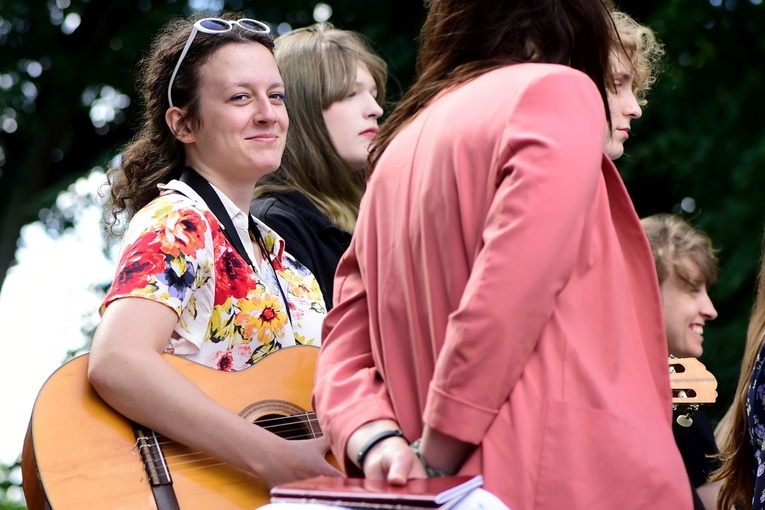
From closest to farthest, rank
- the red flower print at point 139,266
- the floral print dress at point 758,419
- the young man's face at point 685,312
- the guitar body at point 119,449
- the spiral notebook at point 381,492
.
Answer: the spiral notebook at point 381,492, the guitar body at point 119,449, the red flower print at point 139,266, the floral print dress at point 758,419, the young man's face at point 685,312

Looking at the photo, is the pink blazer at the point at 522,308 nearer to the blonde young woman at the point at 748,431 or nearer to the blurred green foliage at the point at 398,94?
the blonde young woman at the point at 748,431

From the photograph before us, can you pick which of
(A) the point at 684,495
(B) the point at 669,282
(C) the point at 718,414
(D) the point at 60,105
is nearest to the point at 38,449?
(A) the point at 684,495

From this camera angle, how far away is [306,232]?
3.38 m

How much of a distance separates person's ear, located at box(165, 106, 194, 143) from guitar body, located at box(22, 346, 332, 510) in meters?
0.73

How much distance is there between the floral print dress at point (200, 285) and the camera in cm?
254

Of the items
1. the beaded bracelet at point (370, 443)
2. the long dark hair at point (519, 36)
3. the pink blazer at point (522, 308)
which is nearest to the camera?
the pink blazer at point (522, 308)

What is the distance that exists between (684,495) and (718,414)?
203 inches

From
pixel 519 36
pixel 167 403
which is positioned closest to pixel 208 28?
pixel 167 403

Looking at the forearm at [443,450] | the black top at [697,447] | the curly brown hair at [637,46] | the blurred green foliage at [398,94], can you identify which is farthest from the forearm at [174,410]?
the blurred green foliage at [398,94]

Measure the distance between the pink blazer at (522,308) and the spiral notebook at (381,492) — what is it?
95mm

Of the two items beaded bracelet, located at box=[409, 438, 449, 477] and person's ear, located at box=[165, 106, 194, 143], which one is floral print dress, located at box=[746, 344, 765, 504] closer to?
beaded bracelet, located at box=[409, 438, 449, 477]

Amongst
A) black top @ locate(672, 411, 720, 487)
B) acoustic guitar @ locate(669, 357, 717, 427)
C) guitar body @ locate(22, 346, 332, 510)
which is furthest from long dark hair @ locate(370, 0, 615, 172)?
black top @ locate(672, 411, 720, 487)

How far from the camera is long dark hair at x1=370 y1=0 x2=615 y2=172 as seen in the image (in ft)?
6.37

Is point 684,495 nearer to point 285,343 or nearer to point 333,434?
point 333,434
